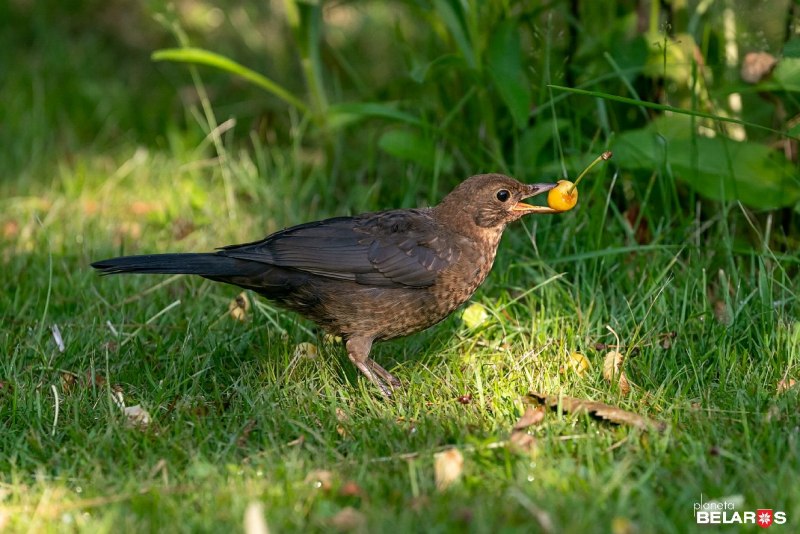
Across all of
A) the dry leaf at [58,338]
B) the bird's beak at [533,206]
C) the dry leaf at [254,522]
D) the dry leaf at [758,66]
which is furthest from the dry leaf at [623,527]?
the dry leaf at [758,66]

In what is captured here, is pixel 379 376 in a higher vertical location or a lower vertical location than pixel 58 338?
lower

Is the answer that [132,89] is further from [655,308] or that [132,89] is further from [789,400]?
[789,400]

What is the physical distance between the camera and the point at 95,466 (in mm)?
3492

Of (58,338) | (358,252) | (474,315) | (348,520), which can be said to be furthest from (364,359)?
(348,520)

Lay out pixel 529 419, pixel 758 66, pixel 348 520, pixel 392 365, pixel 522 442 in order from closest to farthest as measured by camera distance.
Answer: pixel 348 520 → pixel 522 442 → pixel 529 419 → pixel 392 365 → pixel 758 66

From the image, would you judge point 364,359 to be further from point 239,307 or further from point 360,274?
point 239,307

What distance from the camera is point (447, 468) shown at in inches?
131

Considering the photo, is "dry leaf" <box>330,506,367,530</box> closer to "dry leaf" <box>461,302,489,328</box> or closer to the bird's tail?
the bird's tail

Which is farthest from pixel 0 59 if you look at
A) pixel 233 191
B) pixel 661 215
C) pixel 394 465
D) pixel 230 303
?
pixel 394 465

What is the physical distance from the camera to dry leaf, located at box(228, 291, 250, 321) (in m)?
4.88

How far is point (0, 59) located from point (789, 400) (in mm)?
6426

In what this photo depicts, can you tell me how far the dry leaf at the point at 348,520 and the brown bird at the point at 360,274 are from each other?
1.25m

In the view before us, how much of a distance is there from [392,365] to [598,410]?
119 cm

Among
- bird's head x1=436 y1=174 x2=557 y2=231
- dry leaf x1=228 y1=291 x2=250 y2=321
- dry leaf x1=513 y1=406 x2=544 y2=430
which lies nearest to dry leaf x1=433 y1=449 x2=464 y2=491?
dry leaf x1=513 y1=406 x2=544 y2=430
